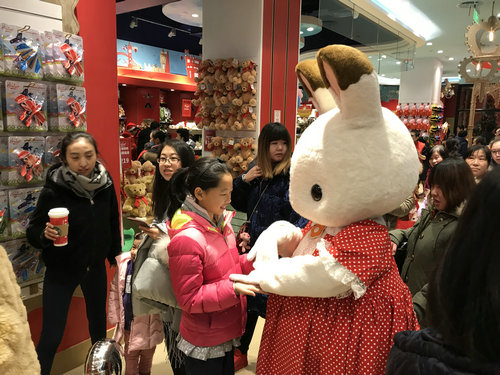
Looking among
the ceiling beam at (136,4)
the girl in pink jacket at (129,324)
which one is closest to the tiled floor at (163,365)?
the girl in pink jacket at (129,324)

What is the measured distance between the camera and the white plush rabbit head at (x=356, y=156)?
1.18 metres

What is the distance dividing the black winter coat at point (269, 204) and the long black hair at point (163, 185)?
0.47 meters

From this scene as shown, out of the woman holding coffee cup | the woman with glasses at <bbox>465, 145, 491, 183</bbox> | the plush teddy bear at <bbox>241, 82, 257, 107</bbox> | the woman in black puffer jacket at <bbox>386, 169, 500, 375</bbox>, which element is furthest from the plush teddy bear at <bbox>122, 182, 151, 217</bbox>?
the woman in black puffer jacket at <bbox>386, 169, 500, 375</bbox>

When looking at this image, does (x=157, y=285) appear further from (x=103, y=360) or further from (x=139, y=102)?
(x=139, y=102)

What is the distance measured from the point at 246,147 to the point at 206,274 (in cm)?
301

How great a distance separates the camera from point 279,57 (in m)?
4.66

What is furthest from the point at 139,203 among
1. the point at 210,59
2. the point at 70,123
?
the point at 210,59

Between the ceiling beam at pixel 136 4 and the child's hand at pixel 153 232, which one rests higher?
the ceiling beam at pixel 136 4

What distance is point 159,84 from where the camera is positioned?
370 inches

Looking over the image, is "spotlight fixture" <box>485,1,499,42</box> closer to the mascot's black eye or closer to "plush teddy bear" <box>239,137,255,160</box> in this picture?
"plush teddy bear" <box>239,137,255,160</box>

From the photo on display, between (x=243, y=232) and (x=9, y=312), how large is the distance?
1761mm

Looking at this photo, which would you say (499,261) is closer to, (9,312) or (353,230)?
(353,230)

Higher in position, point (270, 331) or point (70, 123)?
point (70, 123)

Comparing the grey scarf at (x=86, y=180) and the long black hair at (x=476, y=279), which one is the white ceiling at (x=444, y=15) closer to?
the grey scarf at (x=86, y=180)
